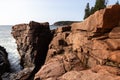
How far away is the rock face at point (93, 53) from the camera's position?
14.7m

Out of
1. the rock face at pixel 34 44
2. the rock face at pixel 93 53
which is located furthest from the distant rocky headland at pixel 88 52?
the rock face at pixel 34 44

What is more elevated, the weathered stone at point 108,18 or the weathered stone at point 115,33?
the weathered stone at point 108,18

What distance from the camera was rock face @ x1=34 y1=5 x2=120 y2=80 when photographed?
14688mm

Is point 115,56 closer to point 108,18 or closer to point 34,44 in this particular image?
point 108,18

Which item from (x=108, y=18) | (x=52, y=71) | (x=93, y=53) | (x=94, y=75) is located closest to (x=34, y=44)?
(x=52, y=71)

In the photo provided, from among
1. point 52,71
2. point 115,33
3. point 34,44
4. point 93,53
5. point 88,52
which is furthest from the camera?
point 34,44

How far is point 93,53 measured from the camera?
17.2 meters

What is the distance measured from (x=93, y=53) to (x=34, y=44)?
14264 millimetres

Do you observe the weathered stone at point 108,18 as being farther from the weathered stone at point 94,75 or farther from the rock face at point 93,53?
the weathered stone at point 94,75

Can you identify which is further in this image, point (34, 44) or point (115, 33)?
point (34, 44)

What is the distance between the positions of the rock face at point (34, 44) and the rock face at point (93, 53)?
8.34 m

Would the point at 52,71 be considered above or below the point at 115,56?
below

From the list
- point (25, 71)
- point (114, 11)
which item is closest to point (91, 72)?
point (114, 11)

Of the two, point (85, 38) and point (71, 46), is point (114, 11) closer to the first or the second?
point (85, 38)
